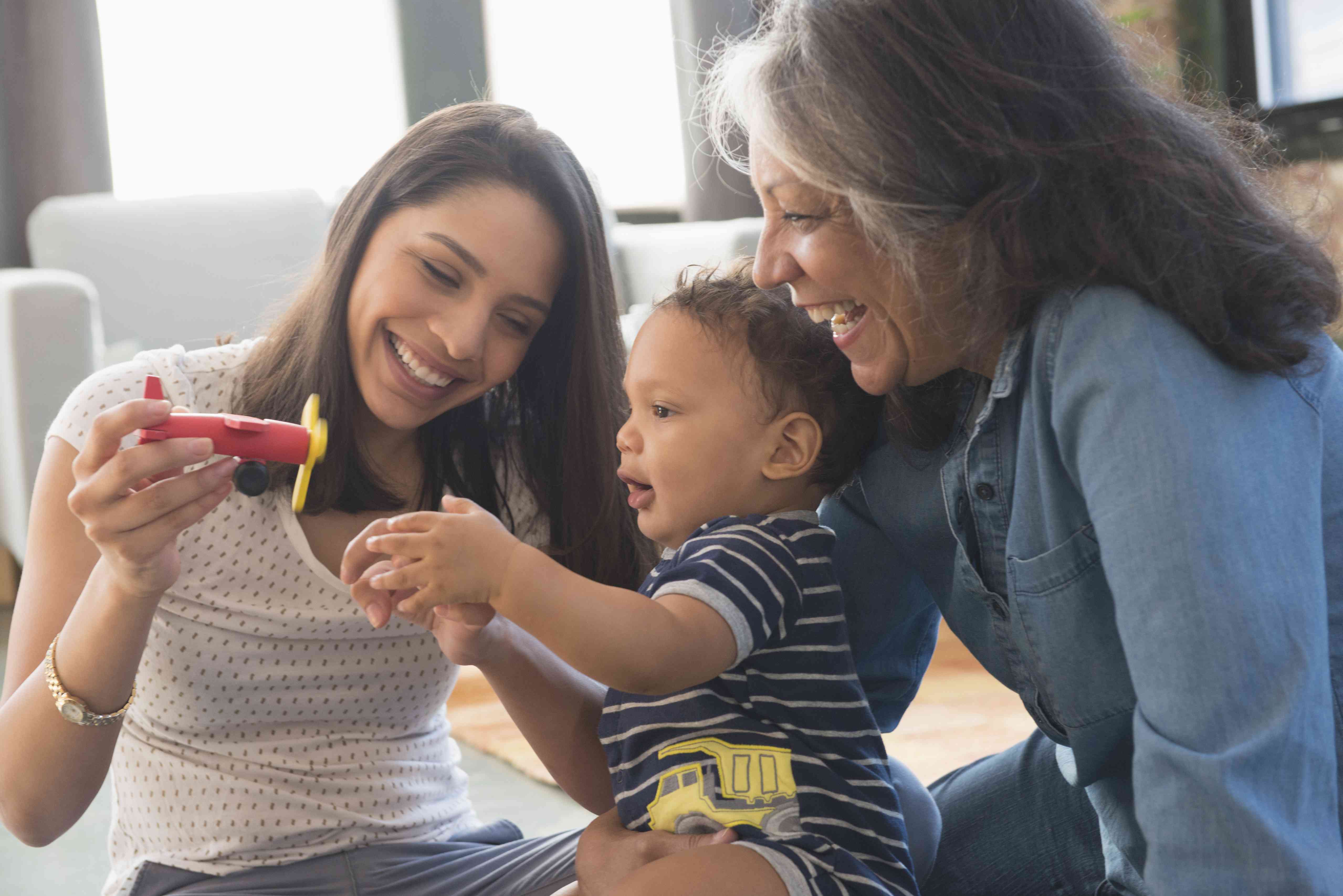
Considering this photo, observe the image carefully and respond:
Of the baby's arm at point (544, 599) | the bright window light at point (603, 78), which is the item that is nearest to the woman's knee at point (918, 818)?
the baby's arm at point (544, 599)

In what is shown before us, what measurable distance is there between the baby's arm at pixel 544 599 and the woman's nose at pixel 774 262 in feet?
0.98

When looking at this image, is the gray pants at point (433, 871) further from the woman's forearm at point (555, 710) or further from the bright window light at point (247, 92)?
the bright window light at point (247, 92)

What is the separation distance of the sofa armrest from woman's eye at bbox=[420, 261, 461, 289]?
170cm

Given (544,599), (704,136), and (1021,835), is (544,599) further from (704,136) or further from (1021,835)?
(704,136)

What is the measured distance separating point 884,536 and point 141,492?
70 centimetres

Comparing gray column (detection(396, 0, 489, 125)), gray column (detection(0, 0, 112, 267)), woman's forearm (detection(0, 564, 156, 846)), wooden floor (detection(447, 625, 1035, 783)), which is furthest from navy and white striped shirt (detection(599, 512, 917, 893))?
gray column (detection(396, 0, 489, 125))

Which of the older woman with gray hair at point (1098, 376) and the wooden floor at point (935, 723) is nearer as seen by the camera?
the older woman with gray hair at point (1098, 376)

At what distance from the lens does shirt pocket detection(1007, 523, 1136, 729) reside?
89cm

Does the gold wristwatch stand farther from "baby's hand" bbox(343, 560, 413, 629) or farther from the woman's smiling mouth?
the woman's smiling mouth

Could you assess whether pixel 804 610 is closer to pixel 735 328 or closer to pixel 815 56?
pixel 735 328

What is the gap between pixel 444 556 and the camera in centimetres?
85

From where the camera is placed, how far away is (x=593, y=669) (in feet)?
2.87

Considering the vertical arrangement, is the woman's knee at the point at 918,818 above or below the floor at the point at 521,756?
above

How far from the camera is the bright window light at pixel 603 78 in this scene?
4621 mm
